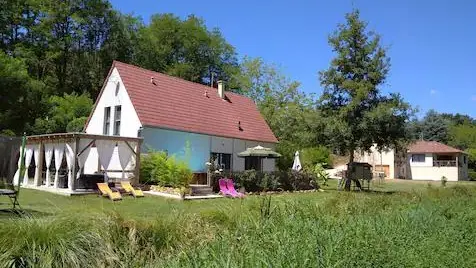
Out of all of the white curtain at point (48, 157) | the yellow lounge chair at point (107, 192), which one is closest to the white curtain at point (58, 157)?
the white curtain at point (48, 157)

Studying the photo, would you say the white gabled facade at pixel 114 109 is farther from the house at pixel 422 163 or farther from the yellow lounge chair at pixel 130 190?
the house at pixel 422 163

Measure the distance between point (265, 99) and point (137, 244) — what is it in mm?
50325

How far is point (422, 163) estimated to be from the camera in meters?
63.7

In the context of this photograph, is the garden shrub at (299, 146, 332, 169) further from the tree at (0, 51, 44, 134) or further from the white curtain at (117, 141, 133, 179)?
the white curtain at (117, 141, 133, 179)

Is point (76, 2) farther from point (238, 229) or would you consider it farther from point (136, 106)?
point (238, 229)

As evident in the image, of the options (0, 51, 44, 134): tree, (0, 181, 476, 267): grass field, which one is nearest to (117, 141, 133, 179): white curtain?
(0, 181, 476, 267): grass field

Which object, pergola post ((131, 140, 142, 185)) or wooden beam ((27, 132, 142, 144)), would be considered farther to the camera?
pergola post ((131, 140, 142, 185))

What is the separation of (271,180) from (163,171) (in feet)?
20.7

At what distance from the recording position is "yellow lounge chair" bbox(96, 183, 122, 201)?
57.7 feet

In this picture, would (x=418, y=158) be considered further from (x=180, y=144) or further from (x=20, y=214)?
(x=20, y=214)

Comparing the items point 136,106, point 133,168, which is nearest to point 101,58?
point 136,106

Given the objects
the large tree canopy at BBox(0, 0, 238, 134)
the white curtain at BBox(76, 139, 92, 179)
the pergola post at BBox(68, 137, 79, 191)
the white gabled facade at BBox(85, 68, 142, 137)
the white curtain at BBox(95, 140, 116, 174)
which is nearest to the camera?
the pergola post at BBox(68, 137, 79, 191)

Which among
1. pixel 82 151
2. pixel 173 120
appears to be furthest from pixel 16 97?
pixel 82 151

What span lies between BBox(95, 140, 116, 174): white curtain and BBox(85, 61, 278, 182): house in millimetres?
783
